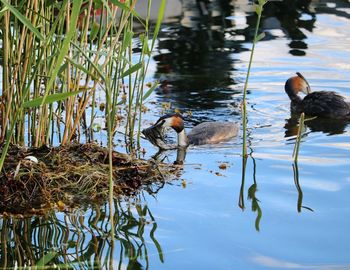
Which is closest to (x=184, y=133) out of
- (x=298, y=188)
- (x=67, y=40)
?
(x=298, y=188)

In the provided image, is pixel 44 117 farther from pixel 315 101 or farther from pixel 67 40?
pixel 315 101

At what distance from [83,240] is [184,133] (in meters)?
2.85

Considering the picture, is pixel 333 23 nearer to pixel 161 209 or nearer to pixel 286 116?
pixel 286 116

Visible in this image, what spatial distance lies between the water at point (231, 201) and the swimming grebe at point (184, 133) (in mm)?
106

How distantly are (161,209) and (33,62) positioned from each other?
141 cm

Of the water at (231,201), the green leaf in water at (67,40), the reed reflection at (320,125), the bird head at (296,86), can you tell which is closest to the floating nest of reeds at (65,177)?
the water at (231,201)

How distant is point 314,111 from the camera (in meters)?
9.28

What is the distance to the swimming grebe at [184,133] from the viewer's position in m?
7.97

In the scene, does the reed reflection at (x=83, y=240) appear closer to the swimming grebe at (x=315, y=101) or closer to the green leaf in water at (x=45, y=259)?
the green leaf in water at (x=45, y=259)

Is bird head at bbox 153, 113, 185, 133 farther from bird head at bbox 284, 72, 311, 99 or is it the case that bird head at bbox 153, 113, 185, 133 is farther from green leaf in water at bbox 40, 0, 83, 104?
green leaf in water at bbox 40, 0, 83, 104

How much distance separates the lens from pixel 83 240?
5395mm

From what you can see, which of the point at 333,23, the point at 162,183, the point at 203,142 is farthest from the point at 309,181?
the point at 333,23

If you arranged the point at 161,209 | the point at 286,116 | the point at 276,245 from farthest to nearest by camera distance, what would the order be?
the point at 286,116 → the point at 161,209 → the point at 276,245

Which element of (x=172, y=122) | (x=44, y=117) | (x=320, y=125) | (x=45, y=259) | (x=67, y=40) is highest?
(x=67, y=40)
